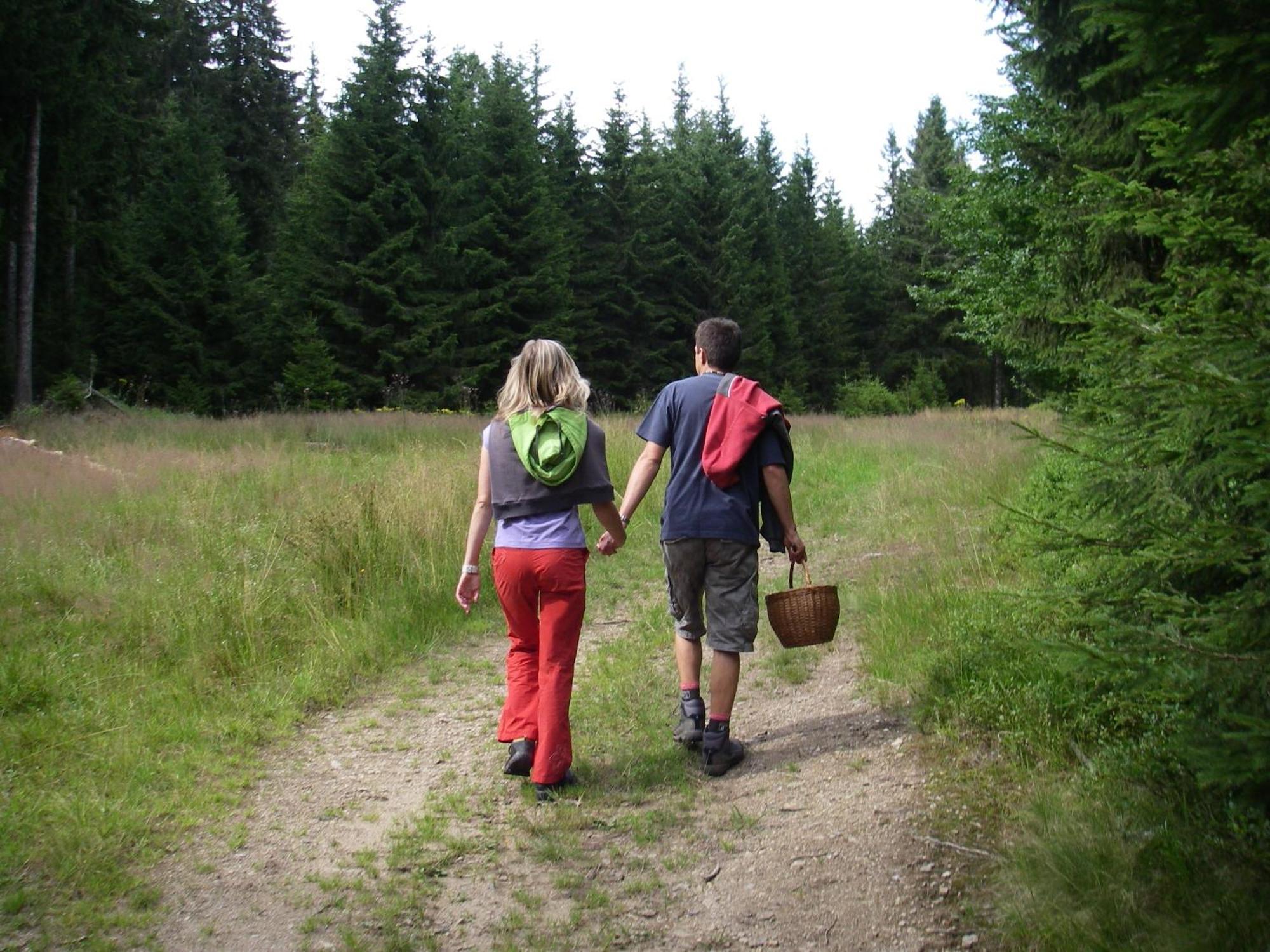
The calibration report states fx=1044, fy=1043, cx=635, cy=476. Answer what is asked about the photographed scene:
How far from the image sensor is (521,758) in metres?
4.73

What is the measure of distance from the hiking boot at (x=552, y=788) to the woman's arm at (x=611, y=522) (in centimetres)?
101

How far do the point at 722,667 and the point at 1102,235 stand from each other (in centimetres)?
573

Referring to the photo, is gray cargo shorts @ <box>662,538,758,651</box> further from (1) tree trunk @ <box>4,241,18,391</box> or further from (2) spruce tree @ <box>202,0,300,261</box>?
(2) spruce tree @ <box>202,0,300,261</box>

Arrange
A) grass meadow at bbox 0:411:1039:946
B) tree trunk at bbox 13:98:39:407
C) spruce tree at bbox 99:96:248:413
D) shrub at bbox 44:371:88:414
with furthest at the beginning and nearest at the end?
1. spruce tree at bbox 99:96:248:413
2. tree trunk at bbox 13:98:39:407
3. shrub at bbox 44:371:88:414
4. grass meadow at bbox 0:411:1039:946

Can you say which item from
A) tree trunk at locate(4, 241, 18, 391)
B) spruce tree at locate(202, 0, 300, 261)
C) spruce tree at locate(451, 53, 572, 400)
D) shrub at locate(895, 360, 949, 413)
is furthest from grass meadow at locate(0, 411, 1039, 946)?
shrub at locate(895, 360, 949, 413)

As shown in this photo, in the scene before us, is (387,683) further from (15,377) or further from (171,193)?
(171,193)

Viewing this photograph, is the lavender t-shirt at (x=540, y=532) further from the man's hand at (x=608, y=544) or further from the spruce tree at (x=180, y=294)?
the spruce tree at (x=180, y=294)

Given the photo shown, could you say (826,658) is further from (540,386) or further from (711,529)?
(540,386)

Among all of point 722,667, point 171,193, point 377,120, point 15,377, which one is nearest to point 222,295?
point 171,193

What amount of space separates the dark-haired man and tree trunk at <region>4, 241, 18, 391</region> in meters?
21.5

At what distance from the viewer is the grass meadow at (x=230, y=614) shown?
4.26 metres

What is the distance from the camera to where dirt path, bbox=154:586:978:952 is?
344 centimetres

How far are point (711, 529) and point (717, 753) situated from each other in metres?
1.05

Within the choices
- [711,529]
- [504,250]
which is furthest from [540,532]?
[504,250]
